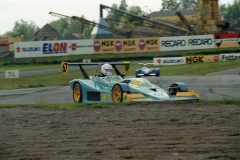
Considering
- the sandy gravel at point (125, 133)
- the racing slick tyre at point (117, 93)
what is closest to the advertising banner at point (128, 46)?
the racing slick tyre at point (117, 93)

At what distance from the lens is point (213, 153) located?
26.8ft

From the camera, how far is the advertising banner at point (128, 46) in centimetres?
5450

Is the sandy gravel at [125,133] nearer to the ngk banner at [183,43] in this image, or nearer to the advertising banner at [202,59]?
the advertising banner at [202,59]

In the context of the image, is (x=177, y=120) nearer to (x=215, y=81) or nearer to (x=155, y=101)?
(x=155, y=101)

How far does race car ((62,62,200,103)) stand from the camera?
17.6 m

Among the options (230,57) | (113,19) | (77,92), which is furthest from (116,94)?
(113,19)

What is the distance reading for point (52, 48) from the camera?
55.8 meters

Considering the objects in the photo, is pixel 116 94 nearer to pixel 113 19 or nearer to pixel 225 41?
pixel 225 41

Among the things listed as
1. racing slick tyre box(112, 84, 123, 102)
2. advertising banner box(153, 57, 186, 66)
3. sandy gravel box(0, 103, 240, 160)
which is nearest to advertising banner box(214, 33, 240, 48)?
advertising banner box(153, 57, 186, 66)

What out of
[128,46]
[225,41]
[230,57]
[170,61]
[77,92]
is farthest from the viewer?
[128,46]

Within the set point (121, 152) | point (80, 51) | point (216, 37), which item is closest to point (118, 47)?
point (80, 51)

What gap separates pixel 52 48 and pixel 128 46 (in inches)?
300

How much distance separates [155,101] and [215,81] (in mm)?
11877

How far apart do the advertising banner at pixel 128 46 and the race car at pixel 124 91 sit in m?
33.6
